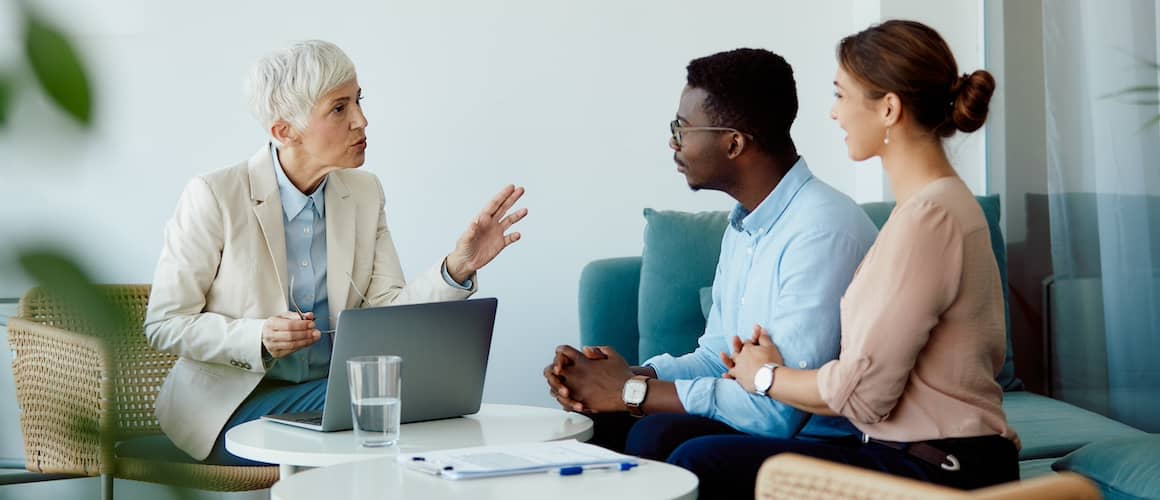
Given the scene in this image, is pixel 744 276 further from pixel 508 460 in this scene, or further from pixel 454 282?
pixel 508 460

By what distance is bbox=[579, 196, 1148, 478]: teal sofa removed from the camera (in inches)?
120

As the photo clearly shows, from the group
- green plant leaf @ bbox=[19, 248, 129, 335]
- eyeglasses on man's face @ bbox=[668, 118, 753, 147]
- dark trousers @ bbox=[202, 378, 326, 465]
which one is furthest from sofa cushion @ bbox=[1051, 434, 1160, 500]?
green plant leaf @ bbox=[19, 248, 129, 335]

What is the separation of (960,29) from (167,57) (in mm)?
2379

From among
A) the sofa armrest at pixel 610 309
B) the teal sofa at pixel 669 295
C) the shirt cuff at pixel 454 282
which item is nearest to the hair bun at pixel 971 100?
the shirt cuff at pixel 454 282

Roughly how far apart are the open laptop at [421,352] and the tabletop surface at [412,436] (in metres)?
0.03

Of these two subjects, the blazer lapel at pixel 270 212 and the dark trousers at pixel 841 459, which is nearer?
the dark trousers at pixel 841 459

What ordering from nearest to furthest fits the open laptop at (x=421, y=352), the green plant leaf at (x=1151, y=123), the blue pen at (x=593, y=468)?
the blue pen at (x=593, y=468), the open laptop at (x=421, y=352), the green plant leaf at (x=1151, y=123)

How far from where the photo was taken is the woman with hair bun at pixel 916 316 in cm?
169

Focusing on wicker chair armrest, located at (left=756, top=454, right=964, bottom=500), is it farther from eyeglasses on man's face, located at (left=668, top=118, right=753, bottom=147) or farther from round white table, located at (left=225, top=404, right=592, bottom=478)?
eyeglasses on man's face, located at (left=668, top=118, right=753, bottom=147)

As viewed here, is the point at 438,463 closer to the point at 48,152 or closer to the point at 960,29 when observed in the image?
the point at 48,152

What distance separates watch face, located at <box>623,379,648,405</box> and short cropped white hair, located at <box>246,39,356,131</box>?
931mm

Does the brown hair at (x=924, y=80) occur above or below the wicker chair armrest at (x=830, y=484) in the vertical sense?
above

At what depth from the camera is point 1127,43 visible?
9.96ft

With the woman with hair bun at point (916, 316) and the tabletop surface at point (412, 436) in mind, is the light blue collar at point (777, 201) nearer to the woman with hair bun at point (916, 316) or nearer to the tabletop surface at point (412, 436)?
the woman with hair bun at point (916, 316)
